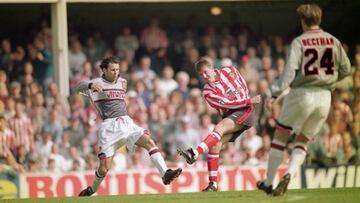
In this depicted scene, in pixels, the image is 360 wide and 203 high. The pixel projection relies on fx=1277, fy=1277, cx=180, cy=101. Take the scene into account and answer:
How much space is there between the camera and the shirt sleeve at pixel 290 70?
1318cm

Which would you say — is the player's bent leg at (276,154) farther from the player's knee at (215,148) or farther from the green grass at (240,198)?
the player's knee at (215,148)

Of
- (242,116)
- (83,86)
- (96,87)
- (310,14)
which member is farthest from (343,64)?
(83,86)

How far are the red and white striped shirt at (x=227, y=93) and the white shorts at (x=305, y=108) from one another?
294 centimetres

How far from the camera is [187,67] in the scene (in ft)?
76.9

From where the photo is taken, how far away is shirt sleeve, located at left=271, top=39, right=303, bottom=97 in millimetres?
13180

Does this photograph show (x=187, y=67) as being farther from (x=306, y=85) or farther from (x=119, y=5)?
(x=306, y=85)

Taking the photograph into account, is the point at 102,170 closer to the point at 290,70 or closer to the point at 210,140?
the point at 210,140

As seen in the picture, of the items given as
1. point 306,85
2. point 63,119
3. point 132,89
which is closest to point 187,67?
point 132,89

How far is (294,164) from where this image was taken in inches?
Result: 532

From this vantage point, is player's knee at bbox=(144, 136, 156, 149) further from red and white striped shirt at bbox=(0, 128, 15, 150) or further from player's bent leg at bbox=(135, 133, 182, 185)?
red and white striped shirt at bbox=(0, 128, 15, 150)

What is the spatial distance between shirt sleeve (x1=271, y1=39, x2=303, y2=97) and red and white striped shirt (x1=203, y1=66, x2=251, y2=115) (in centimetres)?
322

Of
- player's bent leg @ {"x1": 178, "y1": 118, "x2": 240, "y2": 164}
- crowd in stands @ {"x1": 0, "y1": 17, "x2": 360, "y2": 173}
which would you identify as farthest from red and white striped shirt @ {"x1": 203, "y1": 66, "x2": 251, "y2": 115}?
crowd in stands @ {"x1": 0, "y1": 17, "x2": 360, "y2": 173}

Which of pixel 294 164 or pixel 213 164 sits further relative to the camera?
pixel 213 164

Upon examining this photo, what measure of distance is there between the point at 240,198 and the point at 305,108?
5.39ft
